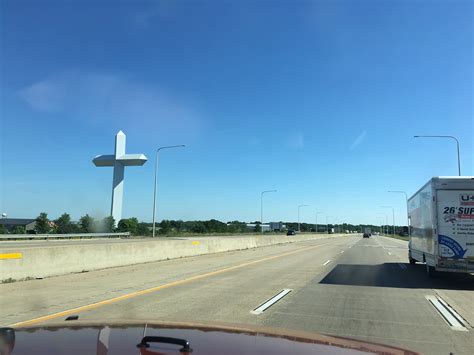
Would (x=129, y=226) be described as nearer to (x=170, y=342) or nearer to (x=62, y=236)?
(x=62, y=236)

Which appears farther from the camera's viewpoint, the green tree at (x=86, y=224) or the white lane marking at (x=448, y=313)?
the green tree at (x=86, y=224)

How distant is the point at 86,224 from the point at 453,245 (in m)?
56.0

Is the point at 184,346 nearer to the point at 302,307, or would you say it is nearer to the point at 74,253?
the point at 302,307

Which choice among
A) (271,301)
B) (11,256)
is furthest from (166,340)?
(11,256)

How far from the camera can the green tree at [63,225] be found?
205 ft

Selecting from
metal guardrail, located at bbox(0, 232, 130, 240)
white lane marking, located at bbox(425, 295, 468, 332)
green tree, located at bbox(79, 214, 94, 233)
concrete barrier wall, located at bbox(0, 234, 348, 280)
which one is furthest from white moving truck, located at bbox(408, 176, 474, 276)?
green tree, located at bbox(79, 214, 94, 233)

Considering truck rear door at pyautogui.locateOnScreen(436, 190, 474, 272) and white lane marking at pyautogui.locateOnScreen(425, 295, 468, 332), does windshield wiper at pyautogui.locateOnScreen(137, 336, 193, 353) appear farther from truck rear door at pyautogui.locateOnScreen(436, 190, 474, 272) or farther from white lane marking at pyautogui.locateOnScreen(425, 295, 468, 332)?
truck rear door at pyautogui.locateOnScreen(436, 190, 474, 272)

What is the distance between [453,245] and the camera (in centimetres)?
1569

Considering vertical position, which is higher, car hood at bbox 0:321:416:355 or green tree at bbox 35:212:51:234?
green tree at bbox 35:212:51:234

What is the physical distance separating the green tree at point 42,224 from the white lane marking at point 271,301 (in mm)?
52253

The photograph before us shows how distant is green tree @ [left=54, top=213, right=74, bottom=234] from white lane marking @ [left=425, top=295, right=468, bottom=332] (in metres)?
55.4

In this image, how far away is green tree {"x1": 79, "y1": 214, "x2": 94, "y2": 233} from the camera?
61.4 m

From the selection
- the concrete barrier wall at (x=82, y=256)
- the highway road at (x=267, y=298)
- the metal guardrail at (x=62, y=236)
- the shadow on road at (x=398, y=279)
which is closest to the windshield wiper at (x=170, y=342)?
the highway road at (x=267, y=298)

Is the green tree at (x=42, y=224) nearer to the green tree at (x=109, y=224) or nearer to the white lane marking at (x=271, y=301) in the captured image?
the green tree at (x=109, y=224)
